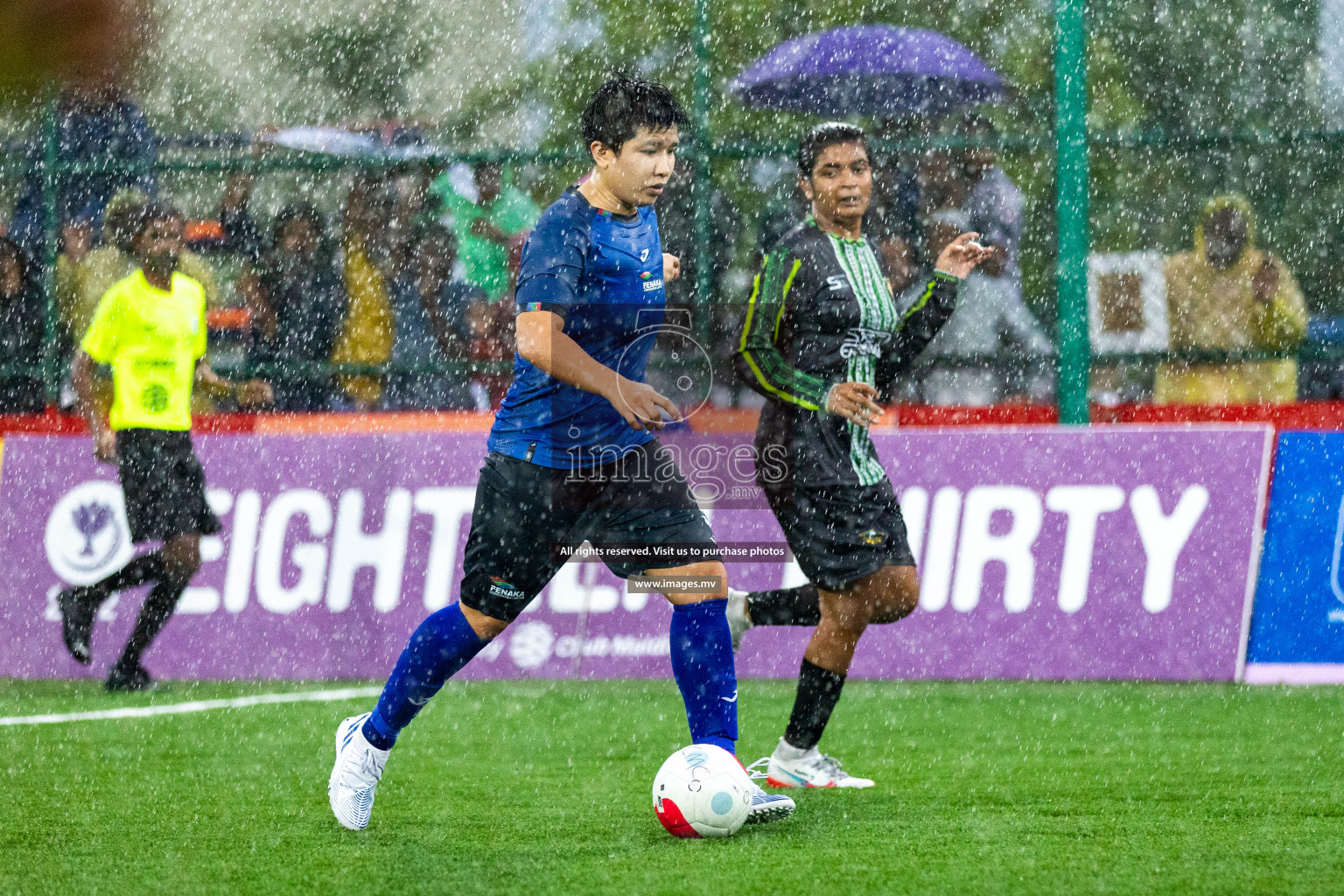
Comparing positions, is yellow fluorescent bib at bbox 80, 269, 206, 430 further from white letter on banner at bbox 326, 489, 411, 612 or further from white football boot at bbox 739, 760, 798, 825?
white football boot at bbox 739, 760, 798, 825

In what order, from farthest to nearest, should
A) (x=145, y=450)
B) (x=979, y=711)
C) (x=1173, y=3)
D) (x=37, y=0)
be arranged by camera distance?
(x=1173, y=3), (x=145, y=450), (x=979, y=711), (x=37, y=0)

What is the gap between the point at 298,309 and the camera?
9711mm

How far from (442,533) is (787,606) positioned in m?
2.21

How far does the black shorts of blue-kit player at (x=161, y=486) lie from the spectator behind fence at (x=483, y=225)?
7.51ft

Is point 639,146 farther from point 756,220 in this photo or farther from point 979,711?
point 756,220

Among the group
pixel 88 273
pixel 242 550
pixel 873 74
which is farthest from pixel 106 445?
pixel 873 74

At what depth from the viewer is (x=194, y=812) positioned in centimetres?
480

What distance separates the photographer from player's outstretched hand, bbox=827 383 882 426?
4.88m

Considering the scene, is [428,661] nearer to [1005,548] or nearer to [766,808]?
[766,808]

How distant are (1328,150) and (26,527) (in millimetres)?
7126

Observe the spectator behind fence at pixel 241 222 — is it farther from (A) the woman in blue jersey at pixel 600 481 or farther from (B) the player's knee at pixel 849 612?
(A) the woman in blue jersey at pixel 600 481

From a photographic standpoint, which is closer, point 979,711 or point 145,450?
point 979,711

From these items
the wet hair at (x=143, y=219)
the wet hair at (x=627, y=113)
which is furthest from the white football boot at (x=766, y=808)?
the wet hair at (x=143, y=219)

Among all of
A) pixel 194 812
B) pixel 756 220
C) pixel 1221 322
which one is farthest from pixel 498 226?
pixel 194 812
